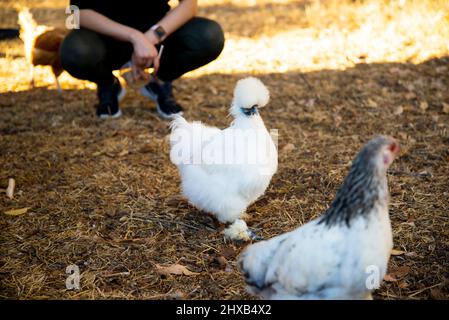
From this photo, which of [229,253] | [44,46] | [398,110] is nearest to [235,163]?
[229,253]

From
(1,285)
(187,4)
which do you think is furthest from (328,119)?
(1,285)

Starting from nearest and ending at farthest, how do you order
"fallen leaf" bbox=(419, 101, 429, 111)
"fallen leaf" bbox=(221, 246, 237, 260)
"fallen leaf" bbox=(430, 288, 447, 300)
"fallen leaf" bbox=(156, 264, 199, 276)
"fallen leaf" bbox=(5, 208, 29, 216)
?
1. "fallen leaf" bbox=(430, 288, 447, 300)
2. "fallen leaf" bbox=(156, 264, 199, 276)
3. "fallen leaf" bbox=(221, 246, 237, 260)
4. "fallen leaf" bbox=(5, 208, 29, 216)
5. "fallen leaf" bbox=(419, 101, 429, 111)

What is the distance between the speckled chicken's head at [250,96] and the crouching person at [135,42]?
4.47 feet

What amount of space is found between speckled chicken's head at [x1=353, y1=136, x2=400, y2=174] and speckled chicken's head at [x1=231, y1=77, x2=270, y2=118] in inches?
36.1

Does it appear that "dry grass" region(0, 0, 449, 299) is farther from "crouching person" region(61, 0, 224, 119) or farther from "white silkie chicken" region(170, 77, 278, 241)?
"crouching person" region(61, 0, 224, 119)

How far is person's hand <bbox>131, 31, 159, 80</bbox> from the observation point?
3.78 metres

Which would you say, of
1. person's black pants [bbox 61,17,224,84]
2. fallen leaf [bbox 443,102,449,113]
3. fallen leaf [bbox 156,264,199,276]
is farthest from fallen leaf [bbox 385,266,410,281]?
person's black pants [bbox 61,17,224,84]

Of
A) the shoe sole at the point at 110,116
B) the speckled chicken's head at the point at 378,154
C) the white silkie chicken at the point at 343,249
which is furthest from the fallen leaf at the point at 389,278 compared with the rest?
the shoe sole at the point at 110,116

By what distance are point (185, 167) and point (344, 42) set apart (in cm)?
436

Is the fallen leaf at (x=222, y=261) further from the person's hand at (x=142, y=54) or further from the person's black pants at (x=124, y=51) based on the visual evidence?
the person's black pants at (x=124, y=51)

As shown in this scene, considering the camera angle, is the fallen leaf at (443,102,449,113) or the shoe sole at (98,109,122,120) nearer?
the fallen leaf at (443,102,449,113)

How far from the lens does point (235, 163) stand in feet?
8.88

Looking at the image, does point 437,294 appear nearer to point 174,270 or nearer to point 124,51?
point 174,270

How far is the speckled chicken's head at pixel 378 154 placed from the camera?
6.35 feet
